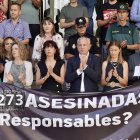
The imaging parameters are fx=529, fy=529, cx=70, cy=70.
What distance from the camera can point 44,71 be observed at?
868 cm

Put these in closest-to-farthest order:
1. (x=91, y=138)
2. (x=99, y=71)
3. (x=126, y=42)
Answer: (x=91, y=138) < (x=99, y=71) < (x=126, y=42)

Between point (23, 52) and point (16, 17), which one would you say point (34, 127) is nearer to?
point (23, 52)

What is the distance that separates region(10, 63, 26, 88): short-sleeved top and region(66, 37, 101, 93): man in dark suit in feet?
2.52

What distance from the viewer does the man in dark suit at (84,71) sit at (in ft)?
27.7

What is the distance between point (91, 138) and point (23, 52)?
6.86 ft

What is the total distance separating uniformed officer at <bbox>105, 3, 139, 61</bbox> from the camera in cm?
980

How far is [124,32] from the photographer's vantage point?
9.92 meters

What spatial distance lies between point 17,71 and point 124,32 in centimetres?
234

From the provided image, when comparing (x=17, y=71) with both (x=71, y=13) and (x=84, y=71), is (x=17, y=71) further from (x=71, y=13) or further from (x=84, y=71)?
(x=71, y=13)

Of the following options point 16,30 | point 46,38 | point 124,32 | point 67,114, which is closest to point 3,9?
point 16,30

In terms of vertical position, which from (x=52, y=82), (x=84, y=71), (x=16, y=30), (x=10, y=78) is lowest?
(x=52, y=82)

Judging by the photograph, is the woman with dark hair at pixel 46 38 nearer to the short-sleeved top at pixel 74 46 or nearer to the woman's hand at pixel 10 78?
the short-sleeved top at pixel 74 46

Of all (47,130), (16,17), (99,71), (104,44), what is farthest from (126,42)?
(47,130)

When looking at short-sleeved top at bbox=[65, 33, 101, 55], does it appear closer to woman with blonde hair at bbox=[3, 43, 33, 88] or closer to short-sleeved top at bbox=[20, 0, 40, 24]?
woman with blonde hair at bbox=[3, 43, 33, 88]
